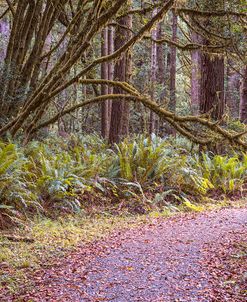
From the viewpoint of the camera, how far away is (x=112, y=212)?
8.69m

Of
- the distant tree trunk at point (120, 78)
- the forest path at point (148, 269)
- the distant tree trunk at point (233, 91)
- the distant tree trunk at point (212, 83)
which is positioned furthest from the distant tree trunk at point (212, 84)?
the distant tree trunk at point (233, 91)

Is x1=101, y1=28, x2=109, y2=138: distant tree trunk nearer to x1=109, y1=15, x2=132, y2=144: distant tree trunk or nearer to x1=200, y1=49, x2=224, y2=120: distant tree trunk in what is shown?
x1=109, y1=15, x2=132, y2=144: distant tree trunk

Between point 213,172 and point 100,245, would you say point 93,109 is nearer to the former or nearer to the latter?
point 213,172

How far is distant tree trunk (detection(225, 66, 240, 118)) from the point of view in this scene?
84.6ft

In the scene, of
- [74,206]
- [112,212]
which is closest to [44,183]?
[74,206]

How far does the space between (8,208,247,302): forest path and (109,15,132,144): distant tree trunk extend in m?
6.70

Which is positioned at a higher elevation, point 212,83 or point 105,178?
point 212,83

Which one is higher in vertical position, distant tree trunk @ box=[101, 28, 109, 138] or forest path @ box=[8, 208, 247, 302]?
distant tree trunk @ box=[101, 28, 109, 138]

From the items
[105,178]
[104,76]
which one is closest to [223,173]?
[105,178]

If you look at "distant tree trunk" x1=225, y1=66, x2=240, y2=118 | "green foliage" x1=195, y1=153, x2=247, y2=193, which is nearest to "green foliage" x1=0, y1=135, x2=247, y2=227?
"green foliage" x1=195, y1=153, x2=247, y2=193

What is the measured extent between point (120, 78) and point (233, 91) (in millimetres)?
16285

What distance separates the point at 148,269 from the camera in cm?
520

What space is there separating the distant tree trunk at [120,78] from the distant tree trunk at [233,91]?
42.1 feet

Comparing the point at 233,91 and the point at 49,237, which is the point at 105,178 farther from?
the point at 233,91
